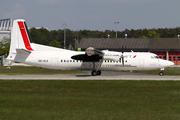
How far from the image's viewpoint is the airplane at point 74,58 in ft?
109

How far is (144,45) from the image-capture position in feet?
241

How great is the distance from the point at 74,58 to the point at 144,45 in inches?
1729

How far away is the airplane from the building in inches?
1472

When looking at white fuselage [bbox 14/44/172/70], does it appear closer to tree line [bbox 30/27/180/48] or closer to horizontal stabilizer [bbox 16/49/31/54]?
horizontal stabilizer [bbox 16/49/31/54]

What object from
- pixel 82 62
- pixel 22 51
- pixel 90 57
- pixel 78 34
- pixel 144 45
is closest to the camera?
pixel 90 57

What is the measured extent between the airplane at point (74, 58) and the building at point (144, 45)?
123ft
